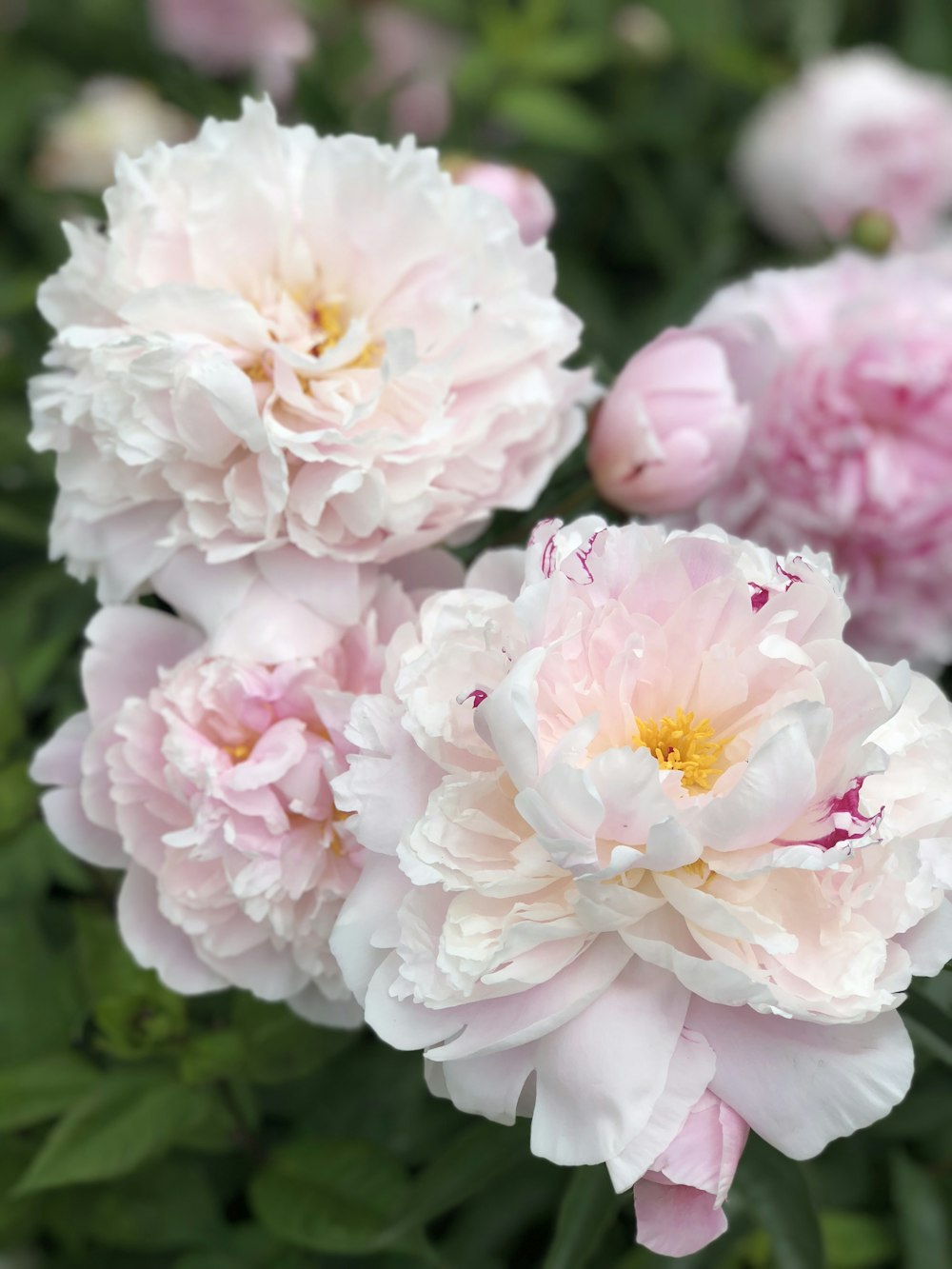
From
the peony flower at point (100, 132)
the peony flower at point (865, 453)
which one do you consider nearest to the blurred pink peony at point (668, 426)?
the peony flower at point (865, 453)

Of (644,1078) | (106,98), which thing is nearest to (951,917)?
(644,1078)

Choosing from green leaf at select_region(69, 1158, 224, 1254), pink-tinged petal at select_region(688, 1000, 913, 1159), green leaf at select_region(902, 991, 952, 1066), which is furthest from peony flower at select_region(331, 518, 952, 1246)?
green leaf at select_region(69, 1158, 224, 1254)

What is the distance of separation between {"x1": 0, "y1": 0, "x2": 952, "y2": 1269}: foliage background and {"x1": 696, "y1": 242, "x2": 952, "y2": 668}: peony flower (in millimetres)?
102

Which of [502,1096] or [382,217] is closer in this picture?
[502,1096]

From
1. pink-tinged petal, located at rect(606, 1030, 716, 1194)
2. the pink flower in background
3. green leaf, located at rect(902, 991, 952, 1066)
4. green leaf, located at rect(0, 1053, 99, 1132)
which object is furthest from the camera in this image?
the pink flower in background

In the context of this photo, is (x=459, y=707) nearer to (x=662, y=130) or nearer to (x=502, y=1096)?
(x=502, y=1096)

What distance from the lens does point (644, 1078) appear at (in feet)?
1.18

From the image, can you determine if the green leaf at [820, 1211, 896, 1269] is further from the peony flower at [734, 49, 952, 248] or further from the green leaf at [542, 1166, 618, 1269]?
the peony flower at [734, 49, 952, 248]

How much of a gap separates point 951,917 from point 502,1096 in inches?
5.8

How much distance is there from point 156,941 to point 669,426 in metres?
0.30

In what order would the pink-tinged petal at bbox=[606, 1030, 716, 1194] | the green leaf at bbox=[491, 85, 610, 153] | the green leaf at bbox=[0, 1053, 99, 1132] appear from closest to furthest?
the pink-tinged petal at bbox=[606, 1030, 716, 1194] → the green leaf at bbox=[0, 1053, 99, 1132] → the green leaf at bbox=[491, 85, 610, 153]

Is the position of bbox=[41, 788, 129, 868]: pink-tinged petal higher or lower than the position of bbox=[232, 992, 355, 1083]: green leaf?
higher

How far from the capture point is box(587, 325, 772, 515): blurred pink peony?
53 cm

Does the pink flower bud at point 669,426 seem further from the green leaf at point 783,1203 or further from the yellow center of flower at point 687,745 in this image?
the green leaf at point 783,1203
